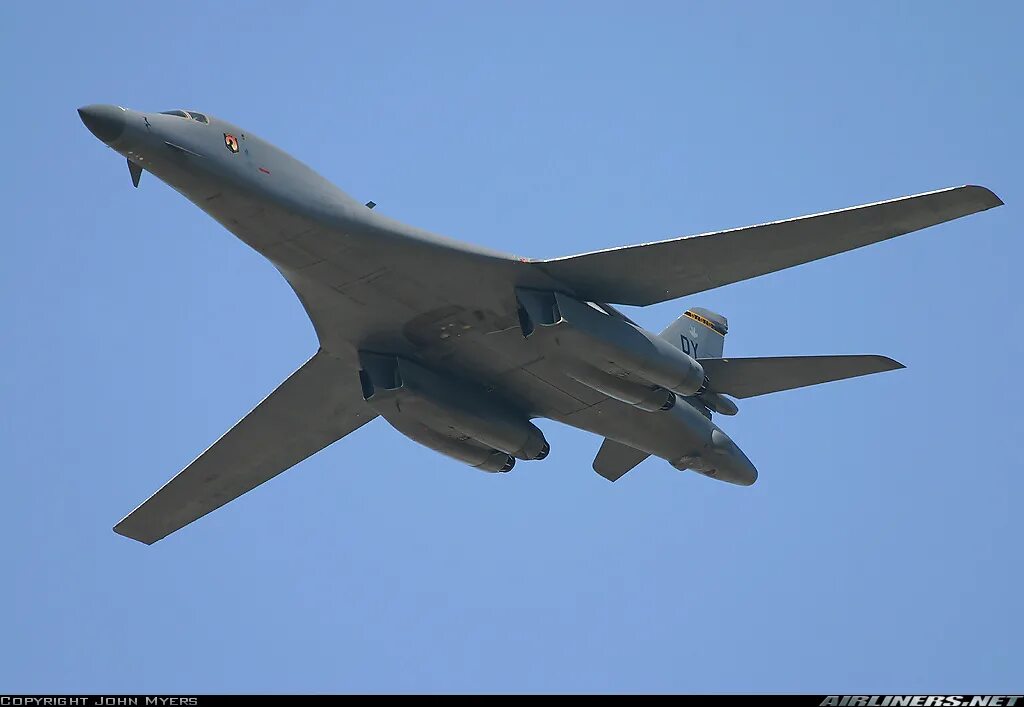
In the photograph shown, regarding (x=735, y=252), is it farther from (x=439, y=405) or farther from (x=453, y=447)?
(x=453, y=447)

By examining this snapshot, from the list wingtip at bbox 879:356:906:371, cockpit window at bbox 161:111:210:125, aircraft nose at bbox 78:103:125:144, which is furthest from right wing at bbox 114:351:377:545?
wingtip at bbox 879:356:906:371

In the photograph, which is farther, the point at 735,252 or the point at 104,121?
the point at 735,252

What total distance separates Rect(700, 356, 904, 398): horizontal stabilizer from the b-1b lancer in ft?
0.13

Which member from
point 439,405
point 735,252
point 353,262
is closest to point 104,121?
point 353,262

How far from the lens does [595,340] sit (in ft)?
93.0

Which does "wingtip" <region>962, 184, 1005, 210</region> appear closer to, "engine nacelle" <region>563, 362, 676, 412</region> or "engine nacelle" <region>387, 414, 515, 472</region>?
"engine nacelle" <region>563, 362, 676, 412</region>

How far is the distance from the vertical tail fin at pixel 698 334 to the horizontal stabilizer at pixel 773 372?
8.73ft

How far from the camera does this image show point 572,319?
92.6ft

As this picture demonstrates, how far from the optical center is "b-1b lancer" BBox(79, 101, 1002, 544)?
26984mm

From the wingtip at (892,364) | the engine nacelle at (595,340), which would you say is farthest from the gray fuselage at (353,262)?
the wingtip at (892,364)

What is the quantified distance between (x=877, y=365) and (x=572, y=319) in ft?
22.1

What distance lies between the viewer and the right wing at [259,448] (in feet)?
107

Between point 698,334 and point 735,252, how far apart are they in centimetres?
717

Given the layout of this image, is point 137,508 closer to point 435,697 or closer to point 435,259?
point 435,259
